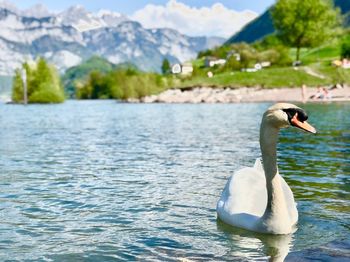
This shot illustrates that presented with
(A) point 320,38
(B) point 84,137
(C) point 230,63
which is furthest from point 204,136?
(C) point 230,63

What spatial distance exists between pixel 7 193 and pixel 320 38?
365 ft

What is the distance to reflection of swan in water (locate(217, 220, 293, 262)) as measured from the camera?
8.05 m

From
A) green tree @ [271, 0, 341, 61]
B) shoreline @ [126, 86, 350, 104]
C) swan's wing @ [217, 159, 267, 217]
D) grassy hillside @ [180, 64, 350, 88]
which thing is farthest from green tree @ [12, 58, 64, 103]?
swan's wing @ [217, 159, 267, 217]

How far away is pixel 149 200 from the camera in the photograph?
12.2 meters

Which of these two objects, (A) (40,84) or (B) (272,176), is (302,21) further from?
(B) (272,176)

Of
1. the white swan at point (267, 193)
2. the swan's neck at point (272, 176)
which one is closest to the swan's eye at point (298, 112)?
the white swan at point (267, 193)

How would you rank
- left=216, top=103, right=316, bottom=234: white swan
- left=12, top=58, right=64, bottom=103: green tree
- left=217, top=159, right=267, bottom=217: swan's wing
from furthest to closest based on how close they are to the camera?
left=12, top=58, right=64, bottom=103: green tree → left=217, top=159, right=267, bottom=217: swan's wing → left=216, top=103, right=316, bottom=234: white swan

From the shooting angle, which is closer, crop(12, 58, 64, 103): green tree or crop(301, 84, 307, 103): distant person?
crop(301, 84, 307, 103): distant person

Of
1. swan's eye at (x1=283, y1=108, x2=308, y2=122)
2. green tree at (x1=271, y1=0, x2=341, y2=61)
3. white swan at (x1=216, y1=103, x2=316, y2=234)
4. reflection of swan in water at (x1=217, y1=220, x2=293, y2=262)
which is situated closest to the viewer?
swan's eye at (x1=283, y1=108, x2=308, y2=122)

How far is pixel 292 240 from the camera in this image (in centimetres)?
882

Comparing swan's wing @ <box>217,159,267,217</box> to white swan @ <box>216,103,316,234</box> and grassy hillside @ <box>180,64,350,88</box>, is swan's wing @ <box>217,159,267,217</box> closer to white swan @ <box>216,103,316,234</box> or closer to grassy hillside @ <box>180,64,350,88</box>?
white swan @ <box>216,103,316,234</box>

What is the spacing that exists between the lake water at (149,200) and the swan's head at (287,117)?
2.01 meters

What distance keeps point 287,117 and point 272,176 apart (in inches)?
46.2

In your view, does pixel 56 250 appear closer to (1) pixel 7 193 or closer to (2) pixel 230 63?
(1) pixel 7 193
